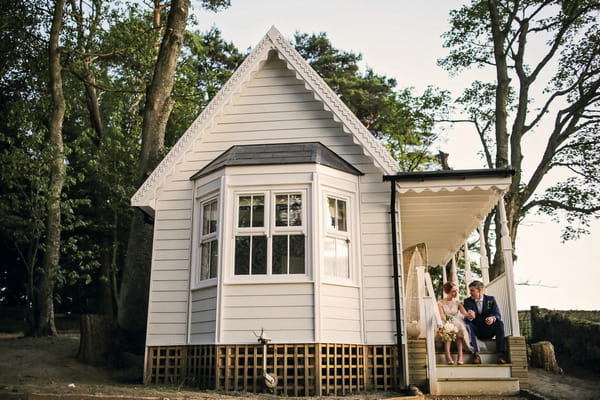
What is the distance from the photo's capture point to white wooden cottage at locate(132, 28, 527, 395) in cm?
917

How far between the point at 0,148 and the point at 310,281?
17.0m

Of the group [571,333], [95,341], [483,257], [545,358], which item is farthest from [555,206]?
[95,341]

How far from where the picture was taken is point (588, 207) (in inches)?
857

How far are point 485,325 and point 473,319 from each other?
22 cm

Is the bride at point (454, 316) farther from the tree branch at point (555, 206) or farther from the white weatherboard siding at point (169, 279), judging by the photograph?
the tree branch at point (555, 206)

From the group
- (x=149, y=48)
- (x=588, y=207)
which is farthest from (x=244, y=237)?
(x=588, y=207)

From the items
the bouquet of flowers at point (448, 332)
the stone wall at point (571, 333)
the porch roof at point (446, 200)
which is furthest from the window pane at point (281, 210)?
the stone wall at point (571, 333)

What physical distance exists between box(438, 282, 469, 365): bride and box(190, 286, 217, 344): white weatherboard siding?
158 inches

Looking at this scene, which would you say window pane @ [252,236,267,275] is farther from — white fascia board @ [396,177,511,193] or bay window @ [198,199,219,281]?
white fascia board @ [396,177,511,193]

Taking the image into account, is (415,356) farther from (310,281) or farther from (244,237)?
(244,237)

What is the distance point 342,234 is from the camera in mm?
9820

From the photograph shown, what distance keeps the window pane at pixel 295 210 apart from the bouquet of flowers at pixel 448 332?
9.97ft

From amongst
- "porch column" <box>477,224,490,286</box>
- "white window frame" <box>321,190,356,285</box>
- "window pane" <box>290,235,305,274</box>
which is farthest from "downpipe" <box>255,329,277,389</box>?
"porch column" <box>477,224,490,286</box>

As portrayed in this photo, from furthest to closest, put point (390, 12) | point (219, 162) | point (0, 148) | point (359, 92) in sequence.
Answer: point (359, 92), point (0, 148), point (390, 12), point (219, 162)
